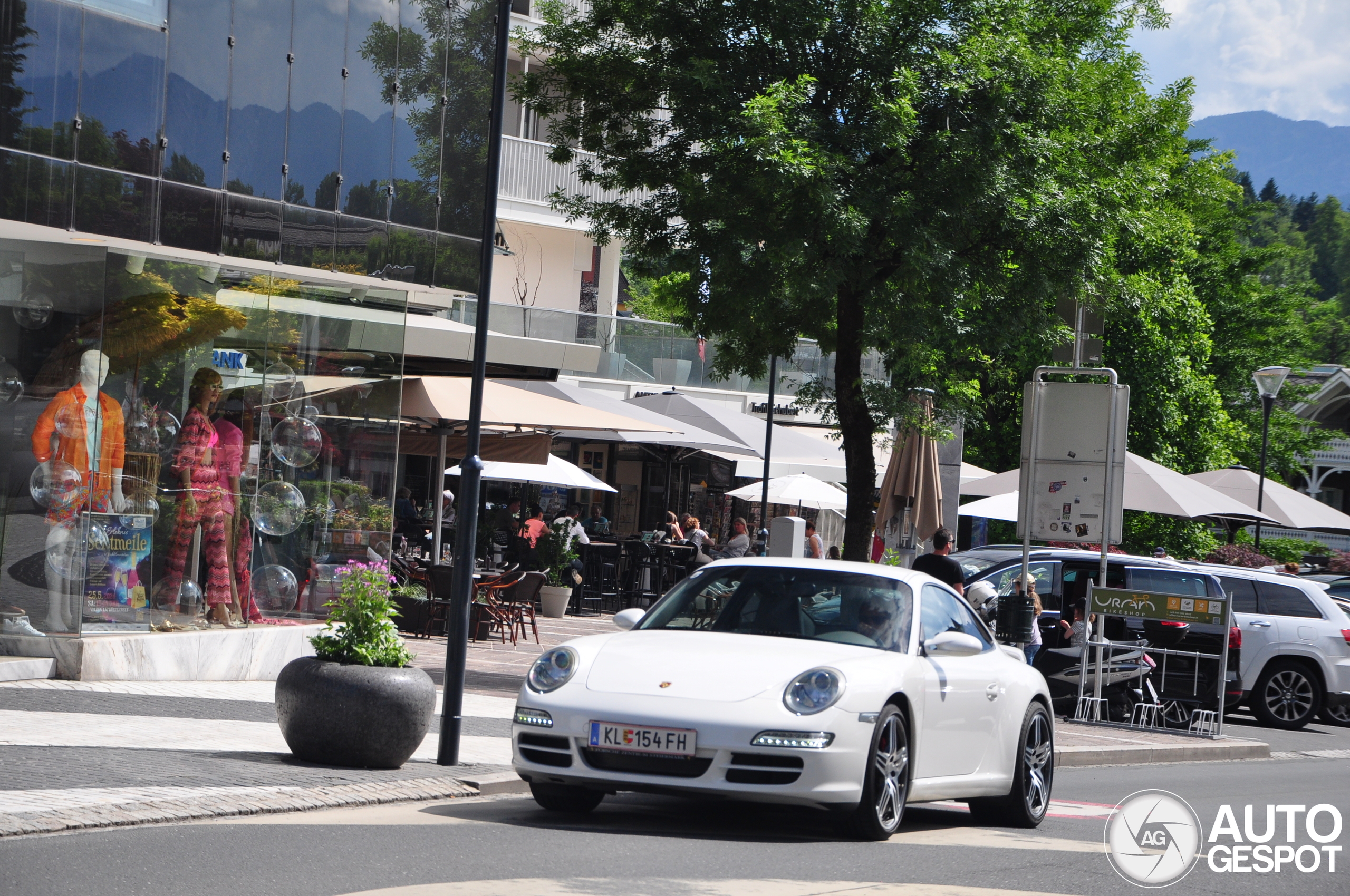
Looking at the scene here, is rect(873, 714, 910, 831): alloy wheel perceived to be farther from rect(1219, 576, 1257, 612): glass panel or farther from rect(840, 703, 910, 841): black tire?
rect(1219, 576, 1257, 612): glass panel

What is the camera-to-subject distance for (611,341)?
3628cm

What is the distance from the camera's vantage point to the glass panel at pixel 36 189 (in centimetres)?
1131

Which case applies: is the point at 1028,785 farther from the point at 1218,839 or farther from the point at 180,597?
the point at 180,597

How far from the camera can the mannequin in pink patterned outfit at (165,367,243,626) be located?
13.5 meters

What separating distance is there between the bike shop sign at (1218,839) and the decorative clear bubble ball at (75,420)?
27.0ft

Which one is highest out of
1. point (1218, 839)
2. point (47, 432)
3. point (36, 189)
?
point (36, 189)

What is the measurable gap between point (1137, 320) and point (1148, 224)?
22770mm

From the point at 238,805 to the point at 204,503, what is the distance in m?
6.26

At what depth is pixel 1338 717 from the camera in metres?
22.4

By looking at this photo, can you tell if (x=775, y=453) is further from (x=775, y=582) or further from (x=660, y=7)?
(x=775, y=582)

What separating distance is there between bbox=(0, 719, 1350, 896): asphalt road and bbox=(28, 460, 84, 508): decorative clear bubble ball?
505cm

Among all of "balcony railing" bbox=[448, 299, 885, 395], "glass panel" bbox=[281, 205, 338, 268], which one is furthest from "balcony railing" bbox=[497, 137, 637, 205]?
"glass panel" bbox=[281, 205, 338, 268]

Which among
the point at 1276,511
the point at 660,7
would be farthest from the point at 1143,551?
the point at 660,7

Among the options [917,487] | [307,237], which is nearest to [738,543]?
[917,487]
